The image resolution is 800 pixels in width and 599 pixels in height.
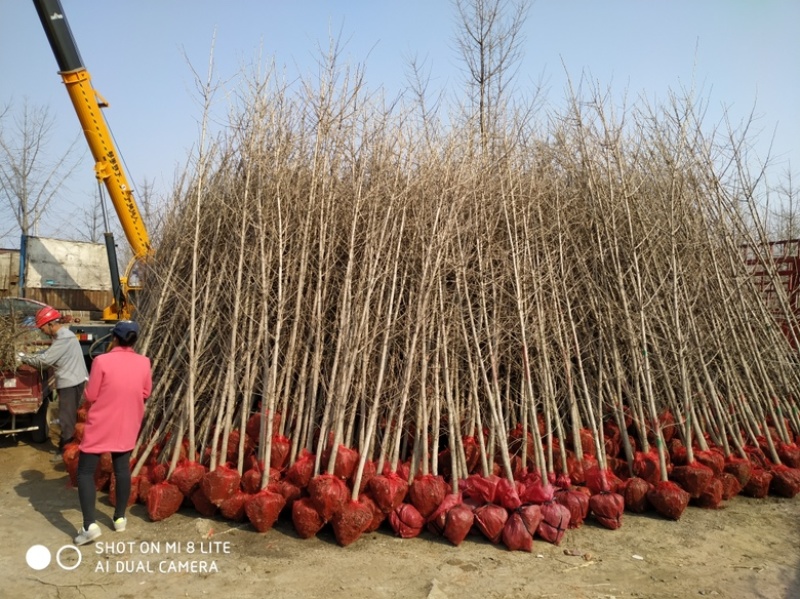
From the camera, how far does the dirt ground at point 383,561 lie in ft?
11.7

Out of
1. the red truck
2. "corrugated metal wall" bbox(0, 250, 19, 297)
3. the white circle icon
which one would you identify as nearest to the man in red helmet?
the red truck

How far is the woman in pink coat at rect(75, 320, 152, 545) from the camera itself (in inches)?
156

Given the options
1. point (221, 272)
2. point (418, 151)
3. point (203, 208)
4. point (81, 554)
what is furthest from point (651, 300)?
point (81, 554)

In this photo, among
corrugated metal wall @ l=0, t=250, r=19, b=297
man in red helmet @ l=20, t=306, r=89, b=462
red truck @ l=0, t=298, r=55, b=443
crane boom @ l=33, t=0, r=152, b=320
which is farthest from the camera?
corrugated metal wall @ l=0, t=250, r=19, b=297

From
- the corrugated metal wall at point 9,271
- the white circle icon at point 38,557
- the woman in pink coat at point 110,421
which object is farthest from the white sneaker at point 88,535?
the corrugated metal wall at point 9,271

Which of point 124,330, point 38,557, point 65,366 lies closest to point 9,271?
point 65,366

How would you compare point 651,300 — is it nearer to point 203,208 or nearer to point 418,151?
point 418,151

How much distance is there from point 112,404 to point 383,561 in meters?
2.05

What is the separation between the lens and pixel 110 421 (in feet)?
13.1

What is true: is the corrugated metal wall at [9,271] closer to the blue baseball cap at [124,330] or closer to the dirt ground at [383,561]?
the dirt ground at [383,561]

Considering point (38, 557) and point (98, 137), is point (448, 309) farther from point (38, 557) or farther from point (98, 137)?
point (98, 137)

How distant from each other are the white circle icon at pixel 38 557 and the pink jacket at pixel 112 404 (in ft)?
2.18

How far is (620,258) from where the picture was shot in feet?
19.8

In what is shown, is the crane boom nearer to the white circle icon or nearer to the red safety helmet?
the red safety helmet
